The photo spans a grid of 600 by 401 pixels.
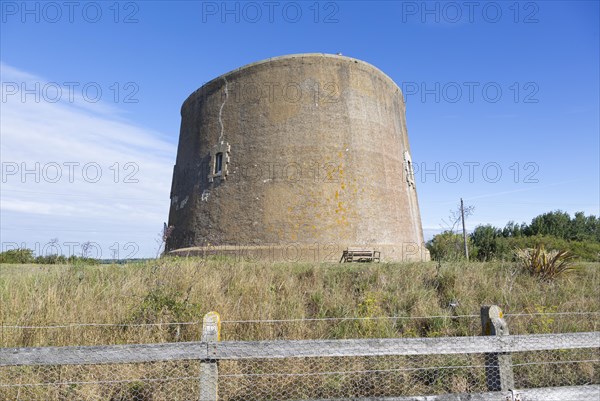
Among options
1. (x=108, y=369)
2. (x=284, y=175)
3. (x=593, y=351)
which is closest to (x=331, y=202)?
(x=284, y=175)

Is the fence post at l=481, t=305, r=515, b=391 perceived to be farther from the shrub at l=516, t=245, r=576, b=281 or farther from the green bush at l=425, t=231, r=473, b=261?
the green bush at l=425, t=231, r=473, b=261

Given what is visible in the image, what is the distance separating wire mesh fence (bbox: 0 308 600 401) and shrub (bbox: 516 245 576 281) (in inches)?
119

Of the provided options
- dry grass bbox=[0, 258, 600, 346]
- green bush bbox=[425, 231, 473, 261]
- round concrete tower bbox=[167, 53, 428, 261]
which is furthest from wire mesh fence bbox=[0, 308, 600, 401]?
round concrete tower bbox=[167, 53, 428, 261]

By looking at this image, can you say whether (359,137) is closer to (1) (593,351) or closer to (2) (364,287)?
(2) (364,287)

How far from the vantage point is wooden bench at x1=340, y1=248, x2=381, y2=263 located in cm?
1224

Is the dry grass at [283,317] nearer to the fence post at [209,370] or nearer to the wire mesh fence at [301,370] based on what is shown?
the wire mesh fence at [301,370]

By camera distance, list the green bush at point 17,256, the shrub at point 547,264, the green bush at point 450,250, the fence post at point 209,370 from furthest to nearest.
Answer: the green bush at point 17,256
the green bush at point 450,250
the shrub at point 547,264
the fence post at point 209,370

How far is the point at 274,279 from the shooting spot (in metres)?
7.38

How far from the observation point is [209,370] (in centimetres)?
313

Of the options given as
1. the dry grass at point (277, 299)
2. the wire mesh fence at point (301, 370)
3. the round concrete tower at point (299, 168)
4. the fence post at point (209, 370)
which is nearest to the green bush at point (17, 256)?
the round concrete tower at point (299, 168)

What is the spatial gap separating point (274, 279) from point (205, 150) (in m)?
9.70

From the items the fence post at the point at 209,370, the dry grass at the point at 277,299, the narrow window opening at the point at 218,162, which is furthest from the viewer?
the narrow window opening at the point at 218,162

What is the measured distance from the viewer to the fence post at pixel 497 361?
11.0ft

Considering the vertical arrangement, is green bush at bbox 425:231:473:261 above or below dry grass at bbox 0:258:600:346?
above
